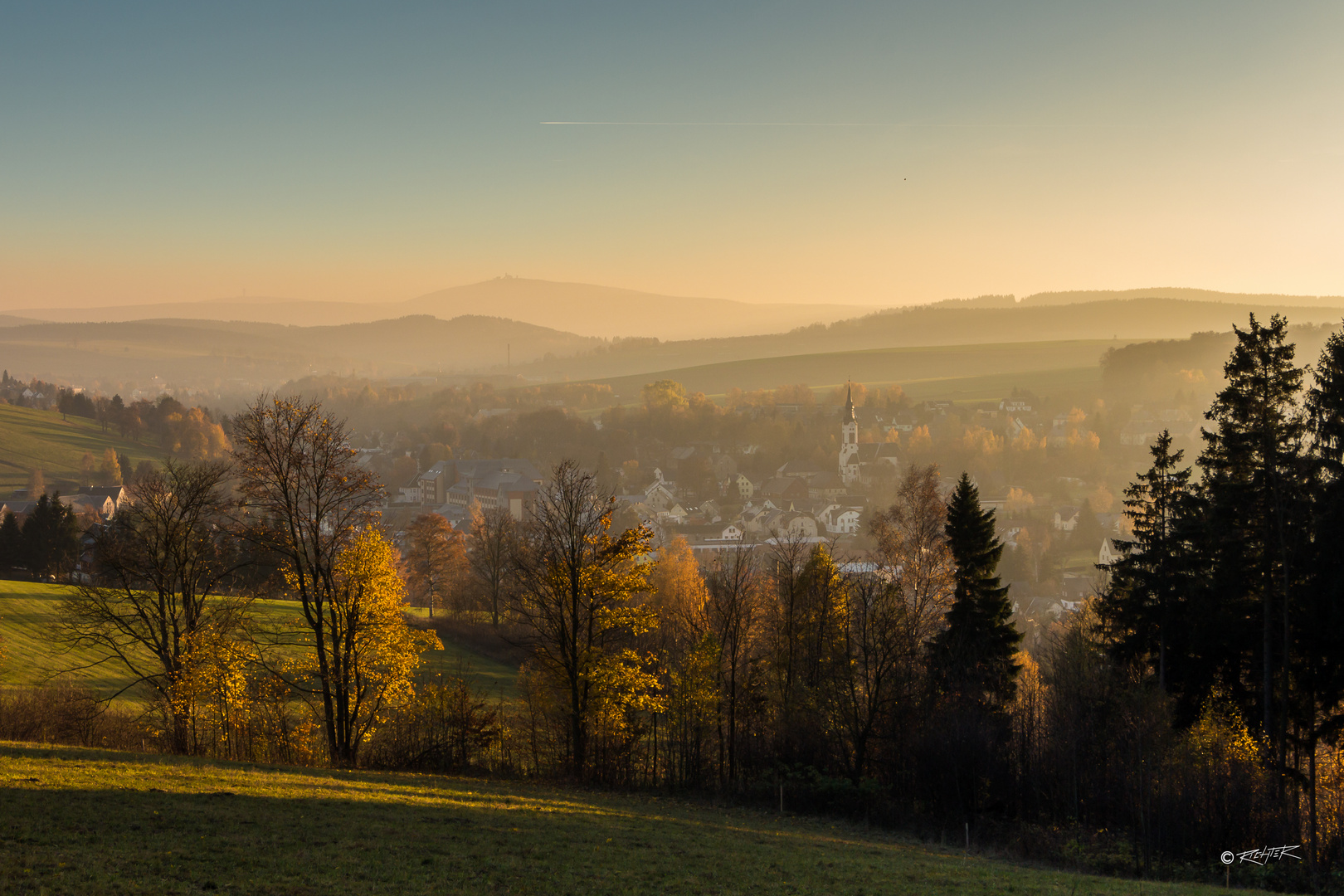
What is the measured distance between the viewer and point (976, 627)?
2527cm

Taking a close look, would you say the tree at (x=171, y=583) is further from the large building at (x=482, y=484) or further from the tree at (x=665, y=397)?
the tree at (x=665, y=397)

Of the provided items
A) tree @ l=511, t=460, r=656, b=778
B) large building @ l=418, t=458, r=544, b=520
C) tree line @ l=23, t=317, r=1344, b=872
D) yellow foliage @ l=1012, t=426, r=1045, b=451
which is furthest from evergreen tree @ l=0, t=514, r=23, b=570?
yellow foliage @ l=1012, t=426, r=1045, b=451

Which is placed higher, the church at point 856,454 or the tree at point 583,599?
the church at point 856,454

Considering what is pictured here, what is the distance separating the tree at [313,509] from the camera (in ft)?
64.4

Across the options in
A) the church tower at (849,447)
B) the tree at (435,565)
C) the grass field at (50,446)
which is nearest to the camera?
the tree at (435,565)

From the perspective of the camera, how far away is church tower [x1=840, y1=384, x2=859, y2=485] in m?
129

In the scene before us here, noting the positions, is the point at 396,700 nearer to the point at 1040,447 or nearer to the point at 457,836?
the point at 457,836

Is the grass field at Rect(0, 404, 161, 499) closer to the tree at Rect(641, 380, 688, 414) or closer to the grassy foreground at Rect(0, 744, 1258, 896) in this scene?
the tree at Rect(641, 380, 688, 414)
